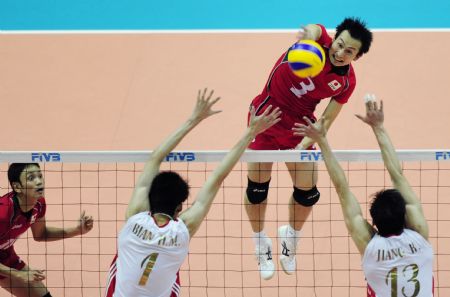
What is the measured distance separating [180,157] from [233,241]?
3.17m

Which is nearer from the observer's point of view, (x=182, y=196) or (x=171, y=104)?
(x=182, y=196)

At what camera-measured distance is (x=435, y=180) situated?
1077cm

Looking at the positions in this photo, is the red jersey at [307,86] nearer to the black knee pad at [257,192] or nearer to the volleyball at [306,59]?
the volleyball at [306,59]

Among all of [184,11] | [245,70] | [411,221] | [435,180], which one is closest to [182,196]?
[411,221]

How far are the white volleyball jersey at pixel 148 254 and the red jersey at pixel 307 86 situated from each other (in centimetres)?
230

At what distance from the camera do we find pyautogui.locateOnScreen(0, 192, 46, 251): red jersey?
21.6 ft

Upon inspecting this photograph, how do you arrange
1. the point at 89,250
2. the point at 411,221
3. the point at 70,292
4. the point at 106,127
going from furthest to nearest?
the point at 106,127, the point at 89,250, the point at 70,292, the point at 411,221

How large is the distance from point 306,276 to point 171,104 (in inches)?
189

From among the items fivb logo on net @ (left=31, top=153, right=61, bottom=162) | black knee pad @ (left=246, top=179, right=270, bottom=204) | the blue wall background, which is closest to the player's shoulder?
fivb logo on net @ (left=31, top=153, right=61, bottom=162)

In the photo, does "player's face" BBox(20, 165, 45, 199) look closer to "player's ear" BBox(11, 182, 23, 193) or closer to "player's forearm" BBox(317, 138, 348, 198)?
"player's ear" BBox(11, 182, 23, 193)

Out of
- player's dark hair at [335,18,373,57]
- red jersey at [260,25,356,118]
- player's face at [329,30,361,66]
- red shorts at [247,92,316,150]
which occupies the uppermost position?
player's dark hair at [335,18,373,57]

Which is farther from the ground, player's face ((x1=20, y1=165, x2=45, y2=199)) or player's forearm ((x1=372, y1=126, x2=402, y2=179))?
player's forearm ((x1=372, y1=126, x2=402, y2=179))

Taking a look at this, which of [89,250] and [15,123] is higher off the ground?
[15,123]

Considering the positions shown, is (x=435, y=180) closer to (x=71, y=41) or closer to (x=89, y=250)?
(x=89, y=250)
